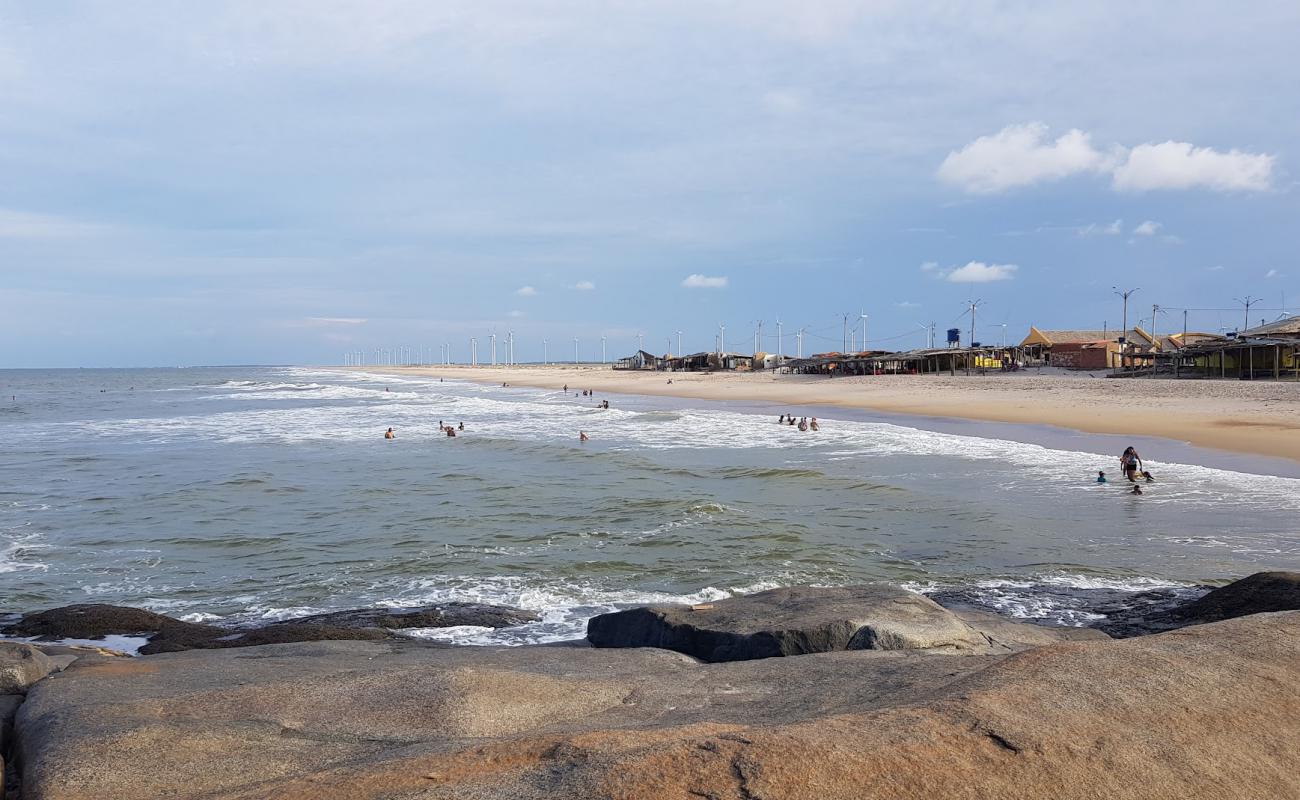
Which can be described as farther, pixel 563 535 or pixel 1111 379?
pixel 1111 379

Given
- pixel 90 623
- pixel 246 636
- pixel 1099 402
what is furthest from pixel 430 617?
pixel 1099 402

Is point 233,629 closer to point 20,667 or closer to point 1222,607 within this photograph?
point 20,667

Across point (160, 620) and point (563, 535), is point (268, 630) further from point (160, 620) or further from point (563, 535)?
point (563, 535)

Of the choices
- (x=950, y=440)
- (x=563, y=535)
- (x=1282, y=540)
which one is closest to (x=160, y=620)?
(x=563, y=535)

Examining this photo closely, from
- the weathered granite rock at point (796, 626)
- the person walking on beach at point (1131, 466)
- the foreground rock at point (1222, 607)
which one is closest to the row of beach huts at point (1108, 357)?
the person walking on beach at point (1131, 466)

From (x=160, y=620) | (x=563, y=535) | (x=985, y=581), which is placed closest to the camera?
(x=160, y=620)

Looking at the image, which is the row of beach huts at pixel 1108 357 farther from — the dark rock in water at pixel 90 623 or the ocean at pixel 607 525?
the dark rock in water at pixel 90 623

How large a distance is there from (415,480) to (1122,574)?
1578 cm

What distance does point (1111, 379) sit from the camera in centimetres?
4753

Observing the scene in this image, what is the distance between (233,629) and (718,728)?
7.81 m

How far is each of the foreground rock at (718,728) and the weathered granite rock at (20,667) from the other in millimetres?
443

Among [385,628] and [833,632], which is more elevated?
[833,632]

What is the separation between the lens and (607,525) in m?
15.0

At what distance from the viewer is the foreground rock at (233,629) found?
8.16 m
